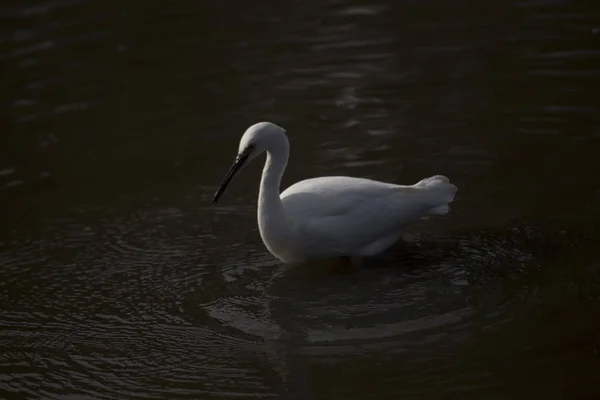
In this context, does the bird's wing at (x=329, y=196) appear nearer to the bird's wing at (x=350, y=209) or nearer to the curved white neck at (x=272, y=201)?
the bird's wing at (x=350, y=209)

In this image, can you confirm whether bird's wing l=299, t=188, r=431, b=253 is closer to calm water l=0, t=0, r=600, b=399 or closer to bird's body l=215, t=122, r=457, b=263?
bird's body l=215, t=122, r=457, b=263

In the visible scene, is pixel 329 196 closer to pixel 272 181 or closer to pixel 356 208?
pixel 356 208

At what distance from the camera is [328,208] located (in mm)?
7789

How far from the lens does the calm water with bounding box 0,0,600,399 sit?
6633 millimetres

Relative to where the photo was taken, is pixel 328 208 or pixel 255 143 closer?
pixel 255 143

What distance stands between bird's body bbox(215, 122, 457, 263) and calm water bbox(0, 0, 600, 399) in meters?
0.21

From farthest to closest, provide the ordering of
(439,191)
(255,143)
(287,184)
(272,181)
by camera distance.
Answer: (287,184) → (439,191) → (272,181) → (255,143)

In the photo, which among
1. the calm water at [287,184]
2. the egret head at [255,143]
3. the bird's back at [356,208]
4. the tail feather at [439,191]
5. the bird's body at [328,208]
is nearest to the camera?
the calm water at [287,184]

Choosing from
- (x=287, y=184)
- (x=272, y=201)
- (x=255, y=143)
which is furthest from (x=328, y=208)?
(x=287, y=184)

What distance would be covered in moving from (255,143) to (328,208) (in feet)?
2.19

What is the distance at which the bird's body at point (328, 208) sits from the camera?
7.64 metres

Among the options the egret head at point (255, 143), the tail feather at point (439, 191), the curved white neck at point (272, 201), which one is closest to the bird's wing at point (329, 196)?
the curved white neck at point (272, 201)

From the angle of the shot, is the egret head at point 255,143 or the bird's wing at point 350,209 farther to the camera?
the bird's wing at point 350,209

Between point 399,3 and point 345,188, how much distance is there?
5025 millimetres
